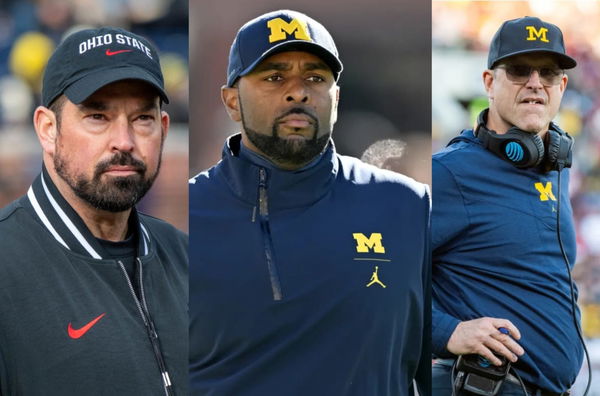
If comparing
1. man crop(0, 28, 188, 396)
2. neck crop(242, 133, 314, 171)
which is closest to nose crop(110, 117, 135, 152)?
man crop(0, 28, 188, 396)

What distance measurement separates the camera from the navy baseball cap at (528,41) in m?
2.22

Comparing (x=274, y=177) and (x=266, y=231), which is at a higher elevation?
(x=274, y=177)

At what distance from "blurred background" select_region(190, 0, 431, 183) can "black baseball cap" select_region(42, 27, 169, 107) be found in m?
0.27

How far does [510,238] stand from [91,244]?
39.1 inches

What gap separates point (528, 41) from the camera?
7.27 ft

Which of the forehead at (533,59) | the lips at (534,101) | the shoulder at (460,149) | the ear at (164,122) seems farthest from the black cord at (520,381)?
the ear at (164,122)

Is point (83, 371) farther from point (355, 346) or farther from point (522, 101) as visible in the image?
point (522, 101)

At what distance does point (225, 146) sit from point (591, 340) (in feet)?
3.93

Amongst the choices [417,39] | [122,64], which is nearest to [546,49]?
[417,39]

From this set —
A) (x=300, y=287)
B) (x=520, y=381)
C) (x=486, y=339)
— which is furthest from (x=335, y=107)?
(x=520, y=381)

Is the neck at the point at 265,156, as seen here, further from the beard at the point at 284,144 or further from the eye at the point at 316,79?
the eye at the point at 316,79

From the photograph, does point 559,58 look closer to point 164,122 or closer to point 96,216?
point 164,122

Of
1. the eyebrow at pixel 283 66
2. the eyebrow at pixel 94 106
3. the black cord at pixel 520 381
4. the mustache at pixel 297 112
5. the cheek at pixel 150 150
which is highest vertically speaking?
the eyebrow at pixel 283 66

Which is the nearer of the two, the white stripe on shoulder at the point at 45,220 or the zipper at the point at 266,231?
the white stripe on shoulder at the point at 45,220
